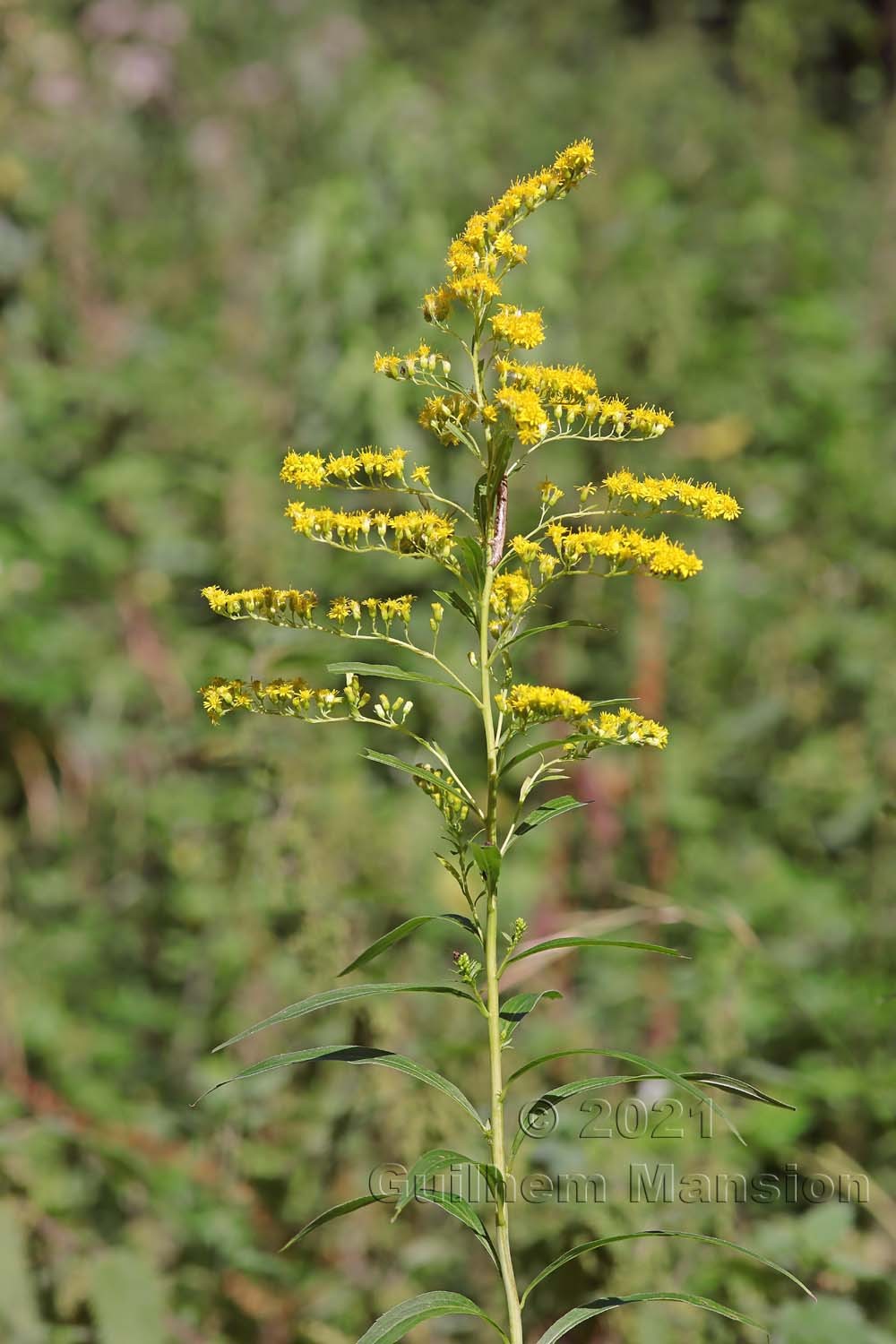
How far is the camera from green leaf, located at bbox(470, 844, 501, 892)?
1.22m

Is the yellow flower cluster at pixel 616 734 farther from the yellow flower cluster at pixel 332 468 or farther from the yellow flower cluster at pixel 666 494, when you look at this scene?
the yellow flower cluster at pixel 332 468

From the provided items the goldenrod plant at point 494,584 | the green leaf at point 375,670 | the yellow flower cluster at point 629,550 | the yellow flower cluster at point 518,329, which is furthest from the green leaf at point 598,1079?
the yellow flower cluster at point 518,329

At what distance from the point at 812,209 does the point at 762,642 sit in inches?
130

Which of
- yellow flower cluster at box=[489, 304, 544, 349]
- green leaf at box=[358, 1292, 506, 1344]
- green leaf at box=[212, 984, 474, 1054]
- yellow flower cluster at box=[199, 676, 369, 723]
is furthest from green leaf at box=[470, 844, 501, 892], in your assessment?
yellow flower cluster at box=[489, 304, 544, 349]

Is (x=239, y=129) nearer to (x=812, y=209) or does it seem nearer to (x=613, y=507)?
(x=812, y=209)

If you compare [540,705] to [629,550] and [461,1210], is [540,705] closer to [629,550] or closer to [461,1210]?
[629,550]

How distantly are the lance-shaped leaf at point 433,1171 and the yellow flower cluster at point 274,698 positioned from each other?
0.45m

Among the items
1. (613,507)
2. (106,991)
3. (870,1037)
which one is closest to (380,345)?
(106,991)

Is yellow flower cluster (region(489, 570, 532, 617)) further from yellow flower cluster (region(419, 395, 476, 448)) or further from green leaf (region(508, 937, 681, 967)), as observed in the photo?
green leaf (region(508, 937, 681, 967))

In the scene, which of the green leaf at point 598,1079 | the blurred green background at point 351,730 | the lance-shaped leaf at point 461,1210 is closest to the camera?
the green leaf at point 598,1079

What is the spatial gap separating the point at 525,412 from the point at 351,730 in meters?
2.56

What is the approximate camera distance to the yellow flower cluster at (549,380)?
1.36m

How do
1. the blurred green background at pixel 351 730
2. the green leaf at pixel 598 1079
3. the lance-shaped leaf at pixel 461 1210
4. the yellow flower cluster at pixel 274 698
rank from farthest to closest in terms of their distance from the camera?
the blurred green background at pixel 351 730, the yellow flower cluster at pixel 274 698, the lance-shaped leaf at pixel 461 1210, the green leaf at pixel 598 1079

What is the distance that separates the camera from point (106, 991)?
3.33m
